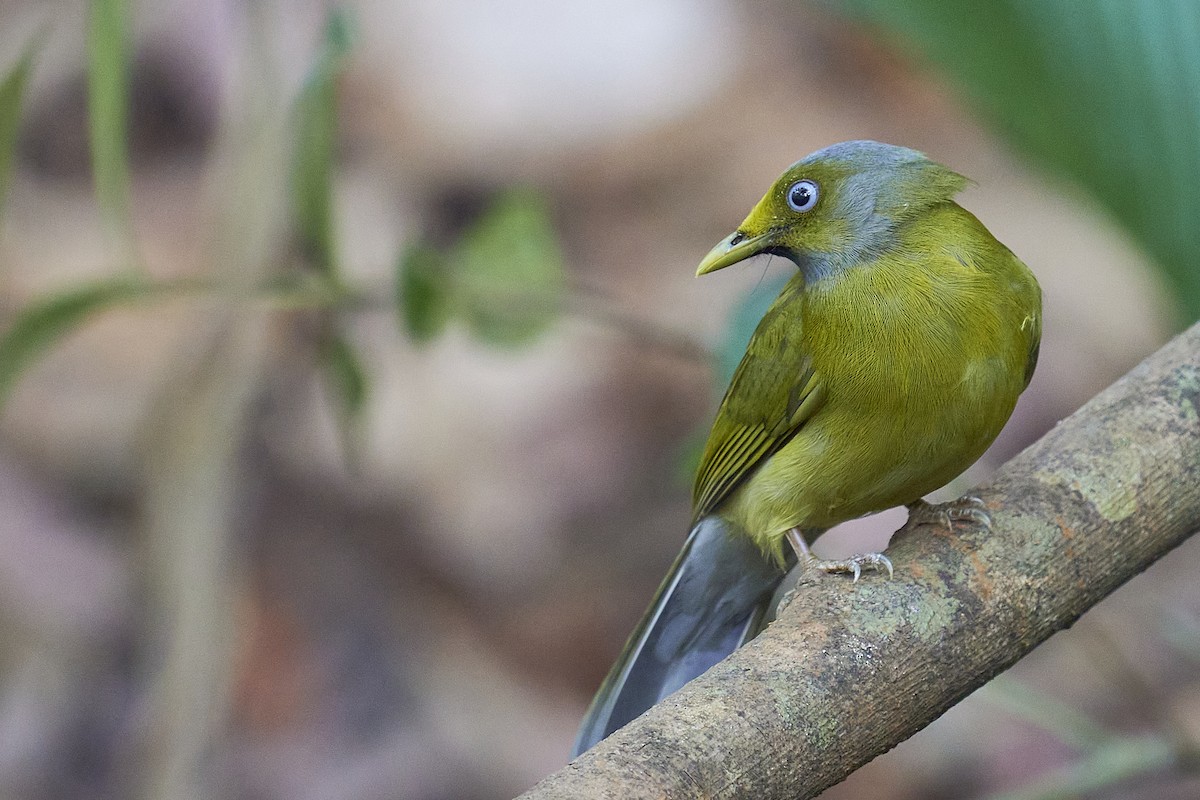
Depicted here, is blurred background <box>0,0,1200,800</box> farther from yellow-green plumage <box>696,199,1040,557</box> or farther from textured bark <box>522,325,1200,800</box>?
textured bark <box>522,325,1200,800</box>

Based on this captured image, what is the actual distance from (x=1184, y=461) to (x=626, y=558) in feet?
10.3

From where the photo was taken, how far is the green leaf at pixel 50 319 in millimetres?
2832

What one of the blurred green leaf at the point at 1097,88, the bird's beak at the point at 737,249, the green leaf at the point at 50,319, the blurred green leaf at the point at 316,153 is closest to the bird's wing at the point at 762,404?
the bird's beak at the point at 737,249

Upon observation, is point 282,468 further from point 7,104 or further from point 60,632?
point 7,104

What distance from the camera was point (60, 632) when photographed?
5.24 metres

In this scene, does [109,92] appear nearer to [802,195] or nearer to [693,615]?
[802,195]

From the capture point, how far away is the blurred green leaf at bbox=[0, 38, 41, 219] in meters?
2.47

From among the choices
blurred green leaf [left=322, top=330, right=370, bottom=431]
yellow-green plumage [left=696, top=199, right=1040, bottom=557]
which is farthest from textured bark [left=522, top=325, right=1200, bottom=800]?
blurred green leaf [left=322, top=330, right=370, bottom=431]

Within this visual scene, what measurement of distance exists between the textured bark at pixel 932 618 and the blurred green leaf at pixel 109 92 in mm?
1548

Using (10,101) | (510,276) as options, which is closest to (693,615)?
(510,276)

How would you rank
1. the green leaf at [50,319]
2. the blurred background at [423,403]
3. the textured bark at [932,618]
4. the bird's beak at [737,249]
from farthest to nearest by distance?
the blurred background at [423,403], the green leaf at [50,319], the bird's beak at [737,249], the textured bark at [932,618]

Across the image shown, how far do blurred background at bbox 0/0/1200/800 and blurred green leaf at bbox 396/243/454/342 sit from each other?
20cm

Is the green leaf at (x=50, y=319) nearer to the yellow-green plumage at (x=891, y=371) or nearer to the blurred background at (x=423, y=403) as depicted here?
the blurred background at (x=423, y=403)

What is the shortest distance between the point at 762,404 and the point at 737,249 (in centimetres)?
32
